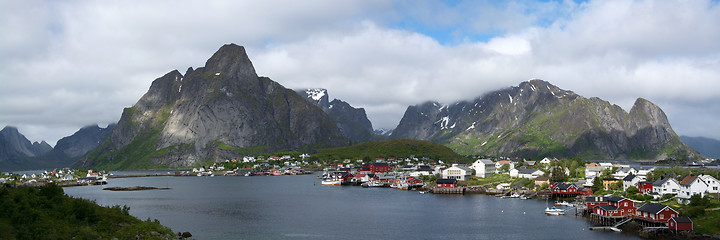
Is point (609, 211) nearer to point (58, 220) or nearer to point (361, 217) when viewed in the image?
point (361, 217)

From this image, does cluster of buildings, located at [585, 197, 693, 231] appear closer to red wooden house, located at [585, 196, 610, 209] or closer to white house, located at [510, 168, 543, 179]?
red wooden house, located at [585, 196, 610, 209]

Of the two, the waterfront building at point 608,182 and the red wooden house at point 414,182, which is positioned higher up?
the waterfront building at point 608,182

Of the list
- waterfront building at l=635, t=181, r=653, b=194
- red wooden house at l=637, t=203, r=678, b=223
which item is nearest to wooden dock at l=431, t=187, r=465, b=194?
waterfront building at l=635, t=181, r=653, b=194

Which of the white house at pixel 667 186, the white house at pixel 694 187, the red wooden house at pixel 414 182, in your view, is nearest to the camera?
the white house at pixel 694 187

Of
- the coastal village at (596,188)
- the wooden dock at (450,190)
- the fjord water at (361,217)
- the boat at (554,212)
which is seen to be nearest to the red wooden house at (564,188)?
the coastal village at (596,188)

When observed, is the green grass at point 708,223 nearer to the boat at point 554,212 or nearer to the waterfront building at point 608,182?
the boat at point 554,212

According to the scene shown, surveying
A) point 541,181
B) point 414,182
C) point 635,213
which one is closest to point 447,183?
point 414,182

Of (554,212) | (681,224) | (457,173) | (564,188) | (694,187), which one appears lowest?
(554,212)
